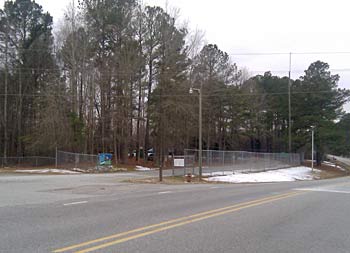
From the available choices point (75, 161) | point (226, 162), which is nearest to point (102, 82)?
point (75, 161)

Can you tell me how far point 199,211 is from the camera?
1320 centimetres

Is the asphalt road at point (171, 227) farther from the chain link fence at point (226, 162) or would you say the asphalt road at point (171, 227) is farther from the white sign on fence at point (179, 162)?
the chain link fence at point (226, 162)

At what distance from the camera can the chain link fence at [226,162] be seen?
1476 inches

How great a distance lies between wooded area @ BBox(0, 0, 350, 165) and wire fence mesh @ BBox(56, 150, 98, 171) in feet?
6.38

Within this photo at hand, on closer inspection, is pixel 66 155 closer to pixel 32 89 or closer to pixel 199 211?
pixel 32 89

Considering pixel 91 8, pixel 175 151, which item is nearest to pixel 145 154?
pixel 175 151

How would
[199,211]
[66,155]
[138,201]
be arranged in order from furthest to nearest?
[66,155]
[138,201]
[199,211]

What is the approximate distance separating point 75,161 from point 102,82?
35.6 feet

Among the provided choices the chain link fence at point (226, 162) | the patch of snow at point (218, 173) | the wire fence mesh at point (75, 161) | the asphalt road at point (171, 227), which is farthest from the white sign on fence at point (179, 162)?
the asphalt road at point (171, 227)

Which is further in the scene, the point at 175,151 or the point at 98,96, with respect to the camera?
the point at 175,151

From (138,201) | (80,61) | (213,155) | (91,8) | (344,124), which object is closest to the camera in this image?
(138,201)

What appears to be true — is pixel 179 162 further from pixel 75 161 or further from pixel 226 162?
pixel 75 161

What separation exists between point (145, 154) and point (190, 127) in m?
8.30

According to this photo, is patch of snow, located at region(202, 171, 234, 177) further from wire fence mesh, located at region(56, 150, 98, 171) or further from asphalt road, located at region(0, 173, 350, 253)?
asphalt road, located at region(0, 173, 350, 253)
